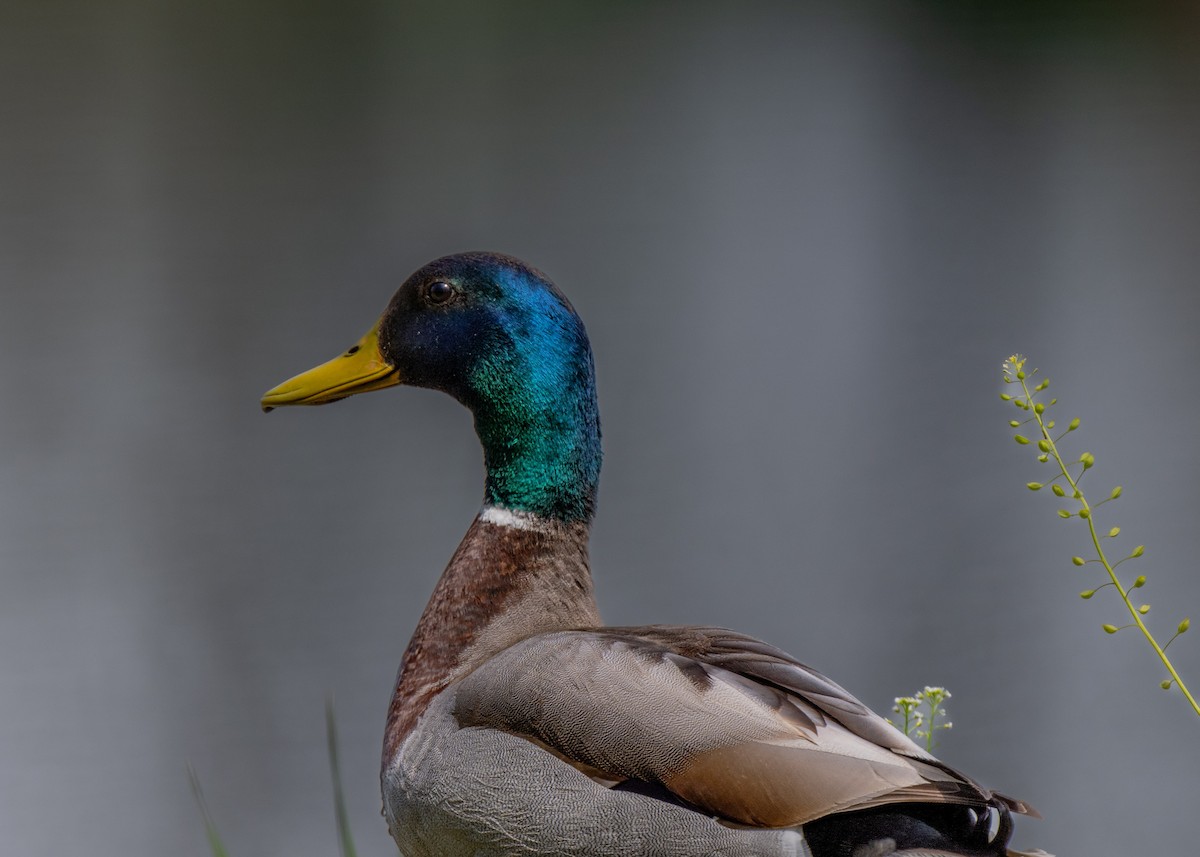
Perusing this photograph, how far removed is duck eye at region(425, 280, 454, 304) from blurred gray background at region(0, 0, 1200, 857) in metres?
2.67

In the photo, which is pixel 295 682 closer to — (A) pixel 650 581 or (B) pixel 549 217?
(A) pixel 650 581

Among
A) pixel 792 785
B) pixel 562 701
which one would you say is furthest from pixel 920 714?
pixel 562 701

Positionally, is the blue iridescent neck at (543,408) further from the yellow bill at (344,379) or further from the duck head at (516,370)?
the yellow bill at (344,379)

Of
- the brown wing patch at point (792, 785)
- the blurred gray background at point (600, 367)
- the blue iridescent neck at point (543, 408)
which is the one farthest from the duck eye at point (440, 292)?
the blurred gray background at point (600, 367)

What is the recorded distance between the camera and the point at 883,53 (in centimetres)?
1080

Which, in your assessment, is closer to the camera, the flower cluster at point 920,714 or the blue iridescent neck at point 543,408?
the flower cluster at point 920,714

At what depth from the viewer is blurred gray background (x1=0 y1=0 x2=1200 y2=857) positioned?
5.47 metres

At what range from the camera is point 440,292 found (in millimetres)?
2391

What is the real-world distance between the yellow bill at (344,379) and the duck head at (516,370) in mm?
50

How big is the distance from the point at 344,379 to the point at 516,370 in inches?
13.0

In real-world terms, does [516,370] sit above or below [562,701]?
above

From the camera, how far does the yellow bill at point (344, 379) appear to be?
8.04 ft

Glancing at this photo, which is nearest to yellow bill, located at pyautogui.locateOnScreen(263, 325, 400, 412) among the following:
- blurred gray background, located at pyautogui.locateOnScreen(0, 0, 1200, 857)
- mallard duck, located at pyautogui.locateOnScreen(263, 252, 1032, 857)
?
mallard duck, located at pyautogui.locateOnScreen(263, 252, 1032, 857)

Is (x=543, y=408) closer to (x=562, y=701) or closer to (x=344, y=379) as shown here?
(x=344, y=379)
